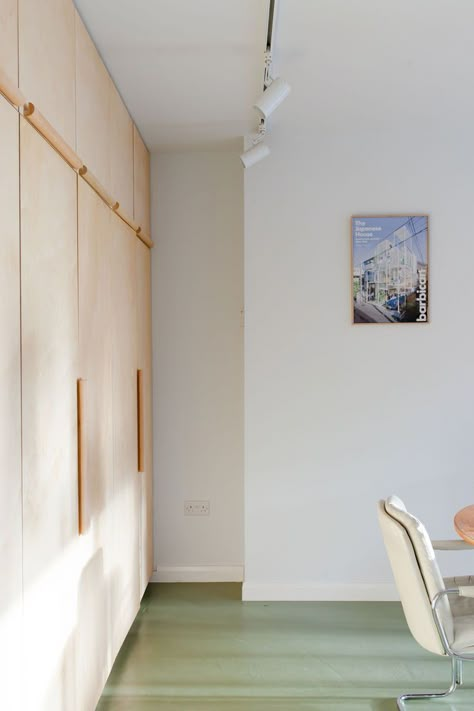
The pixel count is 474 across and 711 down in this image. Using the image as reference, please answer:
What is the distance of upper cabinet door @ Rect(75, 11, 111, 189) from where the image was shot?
97.7 inches

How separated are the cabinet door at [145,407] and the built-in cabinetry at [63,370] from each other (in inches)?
12.2

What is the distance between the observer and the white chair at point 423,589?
244 cm

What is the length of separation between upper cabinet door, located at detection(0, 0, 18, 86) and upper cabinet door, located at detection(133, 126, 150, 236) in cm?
192

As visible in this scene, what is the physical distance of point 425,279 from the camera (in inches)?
156

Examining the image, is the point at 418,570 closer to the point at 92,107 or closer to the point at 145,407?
the point at 145,407

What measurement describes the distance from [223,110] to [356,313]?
4.52 feet

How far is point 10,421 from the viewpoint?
1717 millimetres

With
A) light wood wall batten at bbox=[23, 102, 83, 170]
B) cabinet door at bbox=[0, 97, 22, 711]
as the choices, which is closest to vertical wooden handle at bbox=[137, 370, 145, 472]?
light wood wall batten at bbox=[23, 102, 83, 170]

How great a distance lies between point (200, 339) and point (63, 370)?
215 centimetres

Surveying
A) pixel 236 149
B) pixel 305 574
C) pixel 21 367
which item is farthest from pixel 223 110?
pixel 305 574

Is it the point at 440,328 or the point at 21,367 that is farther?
the point at 440,328

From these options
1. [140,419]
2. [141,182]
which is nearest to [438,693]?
[140,419]

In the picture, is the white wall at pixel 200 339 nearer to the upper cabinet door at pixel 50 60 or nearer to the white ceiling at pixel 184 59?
the white ceiling at pixel 184 59

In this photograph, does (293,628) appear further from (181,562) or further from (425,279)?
(425,279)
